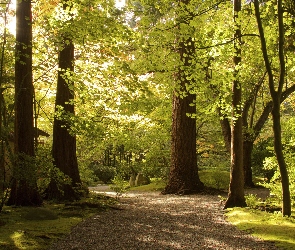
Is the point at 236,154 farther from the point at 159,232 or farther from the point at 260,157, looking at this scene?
the point at 260,157

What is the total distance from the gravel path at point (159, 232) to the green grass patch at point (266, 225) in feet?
0.65

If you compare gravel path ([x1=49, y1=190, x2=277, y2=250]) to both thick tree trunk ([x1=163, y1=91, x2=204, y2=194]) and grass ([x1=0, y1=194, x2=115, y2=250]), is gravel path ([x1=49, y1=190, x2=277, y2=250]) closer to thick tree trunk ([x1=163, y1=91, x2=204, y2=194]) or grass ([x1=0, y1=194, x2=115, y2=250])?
grass ([x1=0, y1=194, x2=115, y2=250])

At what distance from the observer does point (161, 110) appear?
47.6ft

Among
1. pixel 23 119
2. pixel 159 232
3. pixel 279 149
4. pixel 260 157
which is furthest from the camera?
pixel 260 157

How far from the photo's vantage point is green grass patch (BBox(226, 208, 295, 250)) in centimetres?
551

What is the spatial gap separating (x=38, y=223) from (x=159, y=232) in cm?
239

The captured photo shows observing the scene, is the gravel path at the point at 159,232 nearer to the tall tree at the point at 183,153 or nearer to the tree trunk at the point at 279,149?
the tree trunk at the point at 279,149

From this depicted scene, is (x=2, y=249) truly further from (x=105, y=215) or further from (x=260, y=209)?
(x=260, y=209)

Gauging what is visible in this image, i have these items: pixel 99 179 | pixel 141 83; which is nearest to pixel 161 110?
pixel 141 83

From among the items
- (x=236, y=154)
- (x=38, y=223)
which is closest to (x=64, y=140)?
(x=38, y=223)

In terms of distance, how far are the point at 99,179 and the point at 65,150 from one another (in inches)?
795

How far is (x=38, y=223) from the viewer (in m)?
6.51

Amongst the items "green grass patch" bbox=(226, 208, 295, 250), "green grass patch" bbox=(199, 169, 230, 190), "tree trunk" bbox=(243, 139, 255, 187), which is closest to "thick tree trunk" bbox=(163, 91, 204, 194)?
"green grass patch" bbox=(199, 169, 230, 190)

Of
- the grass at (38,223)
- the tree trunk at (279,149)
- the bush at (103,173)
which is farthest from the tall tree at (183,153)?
the bush at (103,173)
